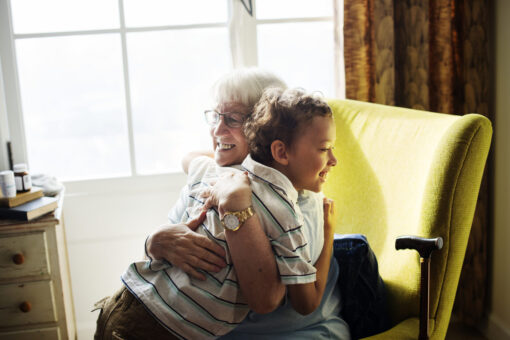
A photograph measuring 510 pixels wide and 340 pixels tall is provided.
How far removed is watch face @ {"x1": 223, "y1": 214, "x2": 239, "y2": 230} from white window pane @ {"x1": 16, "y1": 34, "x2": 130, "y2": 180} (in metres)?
1.43

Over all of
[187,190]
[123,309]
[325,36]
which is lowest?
[123,309]

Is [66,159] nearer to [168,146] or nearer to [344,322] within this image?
[168,146]

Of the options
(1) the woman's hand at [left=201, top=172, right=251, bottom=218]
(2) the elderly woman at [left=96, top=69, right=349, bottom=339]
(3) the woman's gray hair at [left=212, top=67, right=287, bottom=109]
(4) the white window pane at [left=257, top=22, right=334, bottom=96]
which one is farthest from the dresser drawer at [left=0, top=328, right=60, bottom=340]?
(4) the white window pane at [left=257, top=22, right=334, bottom=96]

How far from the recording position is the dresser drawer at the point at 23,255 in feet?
5.82

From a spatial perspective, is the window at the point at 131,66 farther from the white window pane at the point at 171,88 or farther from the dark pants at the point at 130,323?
the dark pants at the point at 130,323

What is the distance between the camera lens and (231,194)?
115 cm

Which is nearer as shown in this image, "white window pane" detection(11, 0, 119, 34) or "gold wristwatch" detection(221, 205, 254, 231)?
"gold wristwatch" detection(221, 205, 254, 231)

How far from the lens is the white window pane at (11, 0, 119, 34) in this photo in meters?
2.25

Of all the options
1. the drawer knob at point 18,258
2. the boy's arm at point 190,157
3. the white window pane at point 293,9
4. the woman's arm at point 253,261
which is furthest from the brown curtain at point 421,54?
the drawer knob at point 18,258

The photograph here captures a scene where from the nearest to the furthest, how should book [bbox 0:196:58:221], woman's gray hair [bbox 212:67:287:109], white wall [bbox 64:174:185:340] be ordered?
woman's gray hair [bbox 212:67:287:109] < book [bbox 0:196:58:221] < white wall [bbox 64:174:185:340]

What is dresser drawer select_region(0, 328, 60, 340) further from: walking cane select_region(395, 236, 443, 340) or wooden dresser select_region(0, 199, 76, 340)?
walking cane select_region(395, 236, 443, 340)

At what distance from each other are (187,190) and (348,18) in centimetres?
111

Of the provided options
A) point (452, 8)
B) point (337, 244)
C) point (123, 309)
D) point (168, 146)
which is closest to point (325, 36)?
point (452, 8)

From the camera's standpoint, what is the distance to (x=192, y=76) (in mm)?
2406
